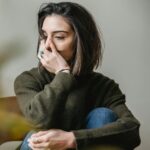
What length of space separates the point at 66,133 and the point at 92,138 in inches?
2.7

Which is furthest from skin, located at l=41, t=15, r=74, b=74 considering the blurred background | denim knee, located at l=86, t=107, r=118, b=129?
the blurred background

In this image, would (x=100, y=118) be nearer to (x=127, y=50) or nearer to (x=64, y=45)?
(x=64, y=45)

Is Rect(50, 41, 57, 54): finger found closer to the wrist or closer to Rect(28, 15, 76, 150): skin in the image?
Rect(28, 15, 76, 150): skin

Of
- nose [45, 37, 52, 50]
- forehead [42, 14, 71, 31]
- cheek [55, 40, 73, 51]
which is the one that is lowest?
cheek [55, 40, 73, 51]

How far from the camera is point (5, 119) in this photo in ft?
0.78

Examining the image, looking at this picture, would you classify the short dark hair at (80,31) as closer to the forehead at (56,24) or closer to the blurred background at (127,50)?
the forehead at (56,24)

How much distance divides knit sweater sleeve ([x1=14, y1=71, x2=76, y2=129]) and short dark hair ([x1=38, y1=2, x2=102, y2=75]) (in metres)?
0.09

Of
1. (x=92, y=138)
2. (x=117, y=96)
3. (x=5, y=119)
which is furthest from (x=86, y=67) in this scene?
(x=5, y=119)

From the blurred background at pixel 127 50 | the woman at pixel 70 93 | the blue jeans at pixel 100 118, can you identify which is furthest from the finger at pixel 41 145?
the blurred background at pixel 127 50

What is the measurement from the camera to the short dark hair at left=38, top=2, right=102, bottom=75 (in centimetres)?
96

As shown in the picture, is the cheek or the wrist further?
the cheek

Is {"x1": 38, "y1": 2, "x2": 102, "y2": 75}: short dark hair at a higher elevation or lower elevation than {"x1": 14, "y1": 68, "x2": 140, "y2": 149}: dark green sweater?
higher

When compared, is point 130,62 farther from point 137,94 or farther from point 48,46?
point 48,46

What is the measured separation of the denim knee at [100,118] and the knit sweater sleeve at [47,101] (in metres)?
0.09
